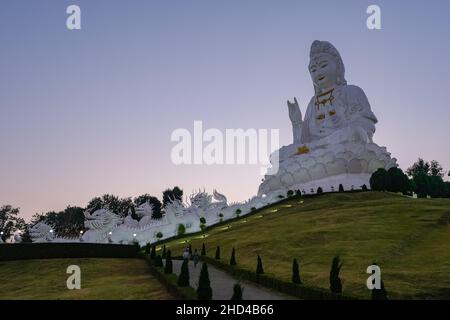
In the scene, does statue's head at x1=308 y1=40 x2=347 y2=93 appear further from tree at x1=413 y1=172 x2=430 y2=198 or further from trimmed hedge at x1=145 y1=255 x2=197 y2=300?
trimmed hedge at x1=145 y1=255 x2=197 y2=300

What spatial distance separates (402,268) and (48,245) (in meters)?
23.5

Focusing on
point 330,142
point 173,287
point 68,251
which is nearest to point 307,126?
point 330,142

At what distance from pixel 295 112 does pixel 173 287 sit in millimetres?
60381

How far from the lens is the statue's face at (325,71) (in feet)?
215

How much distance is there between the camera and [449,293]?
1539 cm

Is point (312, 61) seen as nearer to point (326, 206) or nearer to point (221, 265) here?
point (326, 206)

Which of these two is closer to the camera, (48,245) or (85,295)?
(85,295)

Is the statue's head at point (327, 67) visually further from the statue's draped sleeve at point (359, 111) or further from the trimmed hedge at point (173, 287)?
the trimmed hedge at point (173, 287)

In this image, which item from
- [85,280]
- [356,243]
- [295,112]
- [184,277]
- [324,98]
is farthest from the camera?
[295,112]

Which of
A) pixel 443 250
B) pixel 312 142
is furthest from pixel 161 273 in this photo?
pixel 312 142

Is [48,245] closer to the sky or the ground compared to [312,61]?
closer to the ground

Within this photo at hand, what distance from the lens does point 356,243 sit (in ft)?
81.9

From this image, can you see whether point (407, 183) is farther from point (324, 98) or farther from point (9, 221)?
point (9, 221)

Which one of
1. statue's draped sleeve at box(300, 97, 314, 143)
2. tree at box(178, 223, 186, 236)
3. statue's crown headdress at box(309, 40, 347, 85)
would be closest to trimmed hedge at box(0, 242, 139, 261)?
tree at box(178, 223, 186, 236)
